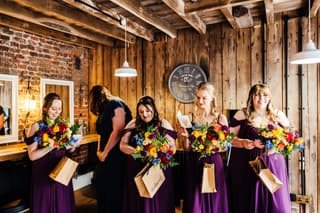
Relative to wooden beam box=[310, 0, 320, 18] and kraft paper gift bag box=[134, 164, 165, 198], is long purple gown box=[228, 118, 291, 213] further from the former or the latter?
wooden beam box=[310, 0, 320, 18]

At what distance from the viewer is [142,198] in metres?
2.37

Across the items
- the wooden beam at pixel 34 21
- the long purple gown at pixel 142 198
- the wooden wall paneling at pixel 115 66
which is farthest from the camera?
the wooden wall paneling at pixel 115 66

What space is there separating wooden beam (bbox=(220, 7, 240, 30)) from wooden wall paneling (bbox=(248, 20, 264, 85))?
0.26m

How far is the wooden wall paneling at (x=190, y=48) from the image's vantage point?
4277 millimetres

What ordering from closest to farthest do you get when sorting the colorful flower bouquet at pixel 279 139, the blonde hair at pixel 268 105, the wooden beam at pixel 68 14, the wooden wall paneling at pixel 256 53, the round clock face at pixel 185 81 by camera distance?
the colorful flower bouquet at pixel 279 139
the blonde hair at pixel 268 105
the wooden beam at pixel 68 14
the wooden wall paneling at pixel 256 53
the round clock face at pixel 185 81

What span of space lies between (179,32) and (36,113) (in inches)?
102

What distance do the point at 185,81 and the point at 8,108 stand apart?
259 cm

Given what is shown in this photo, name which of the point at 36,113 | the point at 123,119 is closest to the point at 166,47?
the point at 123,119

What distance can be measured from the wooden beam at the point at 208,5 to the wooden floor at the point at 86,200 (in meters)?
2.62

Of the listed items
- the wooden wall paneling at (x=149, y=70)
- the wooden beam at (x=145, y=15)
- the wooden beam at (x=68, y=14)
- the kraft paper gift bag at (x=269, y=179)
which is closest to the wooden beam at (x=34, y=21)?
the wooden beam at (x=68, y=14)

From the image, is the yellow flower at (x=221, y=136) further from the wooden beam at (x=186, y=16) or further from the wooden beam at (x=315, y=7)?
the wooden beam at (x=315, y=7)

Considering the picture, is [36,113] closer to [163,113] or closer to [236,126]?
[163,113]

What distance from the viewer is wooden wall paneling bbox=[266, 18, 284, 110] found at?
371 centimetres

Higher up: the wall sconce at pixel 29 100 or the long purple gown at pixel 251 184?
the wall sconce at pixel 29 100
